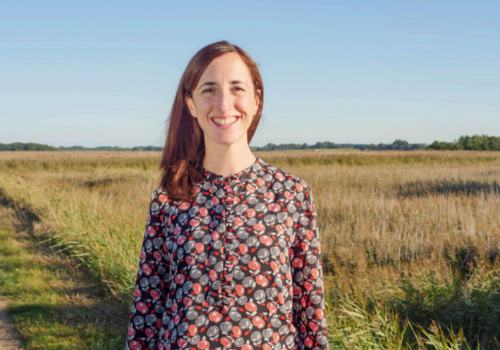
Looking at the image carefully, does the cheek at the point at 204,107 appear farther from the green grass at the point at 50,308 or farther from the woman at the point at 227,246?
the green grass at the point at 50,308

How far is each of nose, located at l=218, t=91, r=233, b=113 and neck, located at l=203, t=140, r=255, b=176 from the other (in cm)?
15

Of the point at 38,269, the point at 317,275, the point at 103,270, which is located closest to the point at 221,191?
the point at 317,275

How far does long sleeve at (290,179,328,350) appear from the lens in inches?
57.5

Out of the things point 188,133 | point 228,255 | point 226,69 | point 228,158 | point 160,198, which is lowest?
point 228,255

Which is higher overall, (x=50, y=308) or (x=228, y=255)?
(x=228, y=255)

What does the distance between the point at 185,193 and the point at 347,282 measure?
10.2 feet

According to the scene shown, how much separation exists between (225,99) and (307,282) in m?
0.76

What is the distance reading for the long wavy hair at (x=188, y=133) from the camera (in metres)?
1.49

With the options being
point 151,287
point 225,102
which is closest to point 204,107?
point 225,102

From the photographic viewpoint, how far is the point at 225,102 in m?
1.44

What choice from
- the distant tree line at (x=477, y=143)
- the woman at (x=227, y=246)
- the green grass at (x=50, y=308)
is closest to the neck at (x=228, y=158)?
the woman at (x=227, y=246)

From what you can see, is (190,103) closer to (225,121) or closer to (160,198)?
(225,121)

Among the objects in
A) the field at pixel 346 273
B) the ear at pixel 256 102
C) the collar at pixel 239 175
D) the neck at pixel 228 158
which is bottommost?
the field at pixel 346 273

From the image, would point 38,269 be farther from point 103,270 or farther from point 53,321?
point 53,321
